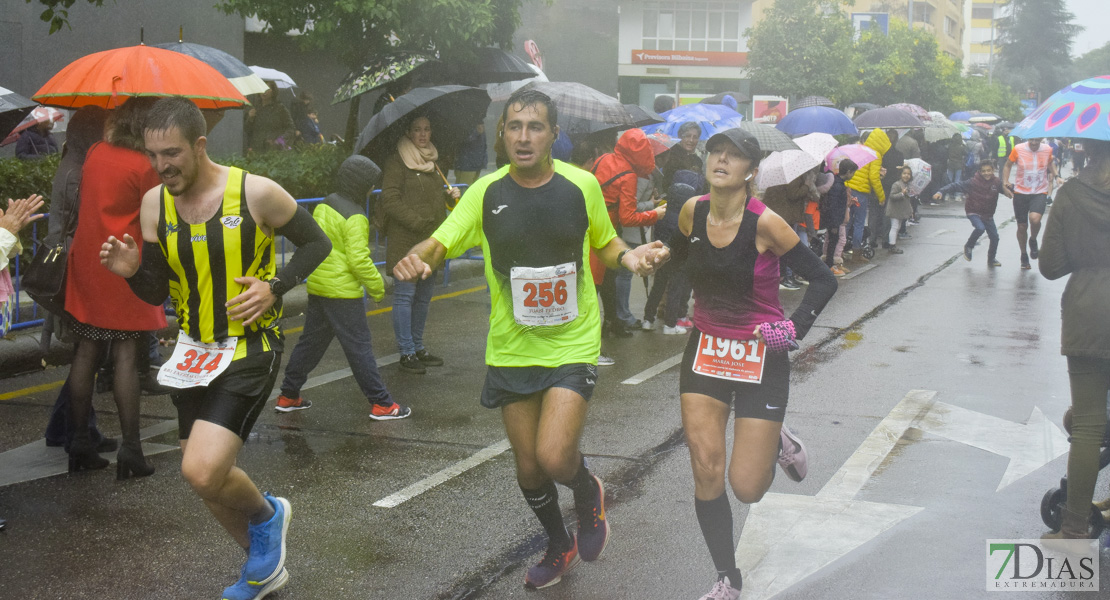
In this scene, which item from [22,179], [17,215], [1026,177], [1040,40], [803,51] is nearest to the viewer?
[17,215]

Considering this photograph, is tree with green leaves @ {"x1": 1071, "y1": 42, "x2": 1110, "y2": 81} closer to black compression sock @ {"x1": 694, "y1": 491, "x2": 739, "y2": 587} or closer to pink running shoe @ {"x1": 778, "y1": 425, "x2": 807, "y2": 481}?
pink running shoe @ {"x1": 778, "y1": 425, "x2": 807, "y2": 481}

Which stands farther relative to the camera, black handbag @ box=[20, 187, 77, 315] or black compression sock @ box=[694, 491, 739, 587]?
black handbag @ box=[20, 187, 77, 315]

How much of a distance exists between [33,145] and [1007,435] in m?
9.25

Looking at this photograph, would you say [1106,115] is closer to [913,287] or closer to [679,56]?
[913,287]

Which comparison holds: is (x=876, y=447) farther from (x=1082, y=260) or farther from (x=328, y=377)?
(x=328, y=377)

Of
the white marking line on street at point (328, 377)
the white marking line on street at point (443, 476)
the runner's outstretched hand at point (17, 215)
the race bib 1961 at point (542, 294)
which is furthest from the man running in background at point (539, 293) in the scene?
the white marking line on street at point (328, 377)

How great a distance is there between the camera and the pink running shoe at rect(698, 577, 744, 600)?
4031 mm

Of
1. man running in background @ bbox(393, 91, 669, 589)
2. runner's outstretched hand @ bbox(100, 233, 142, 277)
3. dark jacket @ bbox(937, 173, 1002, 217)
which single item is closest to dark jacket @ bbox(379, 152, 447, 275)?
man running in background @ bbox(393, 91, 669, 589)

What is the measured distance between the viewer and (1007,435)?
6605mm

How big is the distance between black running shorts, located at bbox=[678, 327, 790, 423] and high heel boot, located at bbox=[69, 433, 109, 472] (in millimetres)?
3223

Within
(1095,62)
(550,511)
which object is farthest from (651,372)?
(1095,62)

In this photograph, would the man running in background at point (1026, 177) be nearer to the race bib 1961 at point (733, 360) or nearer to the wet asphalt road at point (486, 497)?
the wet asphalt road at point (486, 497)

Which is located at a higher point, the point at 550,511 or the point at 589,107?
the point at 589,107

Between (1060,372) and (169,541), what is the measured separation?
6621 millimetres
